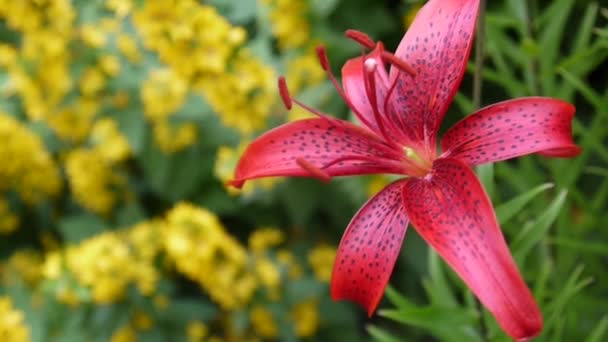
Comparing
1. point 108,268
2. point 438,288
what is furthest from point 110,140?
point 438,288

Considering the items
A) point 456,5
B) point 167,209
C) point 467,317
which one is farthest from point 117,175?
point 456,5

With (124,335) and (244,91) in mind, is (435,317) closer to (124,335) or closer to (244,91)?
(244,91)

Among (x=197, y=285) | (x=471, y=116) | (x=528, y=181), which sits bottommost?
(x=197, y=285)

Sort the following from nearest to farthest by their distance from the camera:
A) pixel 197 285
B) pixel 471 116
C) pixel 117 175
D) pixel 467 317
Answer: pixel 471 116, pixel 467 317, pixel 117 175, pixel 197 285

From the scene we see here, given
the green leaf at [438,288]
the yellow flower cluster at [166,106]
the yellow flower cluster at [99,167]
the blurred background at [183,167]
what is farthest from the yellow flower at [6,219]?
the green leaf at [438,288]

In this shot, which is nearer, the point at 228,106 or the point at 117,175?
the point at 228,106

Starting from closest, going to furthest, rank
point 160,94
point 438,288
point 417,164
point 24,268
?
point 417,164, point 438,288, point 160,94, point 24,268

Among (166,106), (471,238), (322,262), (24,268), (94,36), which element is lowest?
(24,268)

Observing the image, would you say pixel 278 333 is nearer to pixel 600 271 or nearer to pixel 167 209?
pixel 167 209
